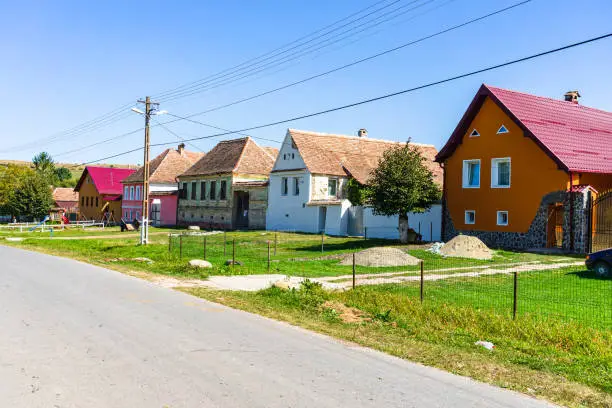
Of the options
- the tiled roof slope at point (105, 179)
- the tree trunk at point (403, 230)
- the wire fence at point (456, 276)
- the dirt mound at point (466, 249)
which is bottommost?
the wire fence at point (456, 276)

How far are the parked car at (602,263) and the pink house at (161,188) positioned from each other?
46351 mm

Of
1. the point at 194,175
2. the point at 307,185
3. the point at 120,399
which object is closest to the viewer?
the point at 120,399

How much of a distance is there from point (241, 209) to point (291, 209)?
31.5ft

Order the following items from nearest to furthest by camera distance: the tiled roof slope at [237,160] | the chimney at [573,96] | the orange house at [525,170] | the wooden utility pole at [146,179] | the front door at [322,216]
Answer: the orange house at [525,170] < the wooden utility pole at [146,179] < the chimney at [573,96] < the front door at [322,216] < the tiled roof slope at [237,160]

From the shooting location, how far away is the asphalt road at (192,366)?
6.30 metres

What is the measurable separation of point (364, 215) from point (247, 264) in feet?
56.8

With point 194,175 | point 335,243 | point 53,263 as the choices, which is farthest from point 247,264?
point 194,175

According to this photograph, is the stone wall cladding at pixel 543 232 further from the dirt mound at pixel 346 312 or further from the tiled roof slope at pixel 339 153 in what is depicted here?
the dirt mound at pixel 346 312

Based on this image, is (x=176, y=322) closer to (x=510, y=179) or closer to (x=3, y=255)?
(x=3, y=255)

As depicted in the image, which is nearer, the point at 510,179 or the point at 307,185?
the point at 510,179

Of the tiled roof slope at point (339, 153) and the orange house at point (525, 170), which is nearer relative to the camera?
the orange house at point (525, 170)

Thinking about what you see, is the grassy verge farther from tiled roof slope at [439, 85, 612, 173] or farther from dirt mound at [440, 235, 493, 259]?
tiled roof slope at [439, 85, 612, 173]

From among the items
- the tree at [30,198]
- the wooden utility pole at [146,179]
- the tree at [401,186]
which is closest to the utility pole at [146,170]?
the wooden utility pole at [146,179]

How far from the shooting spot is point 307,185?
1662 inches
